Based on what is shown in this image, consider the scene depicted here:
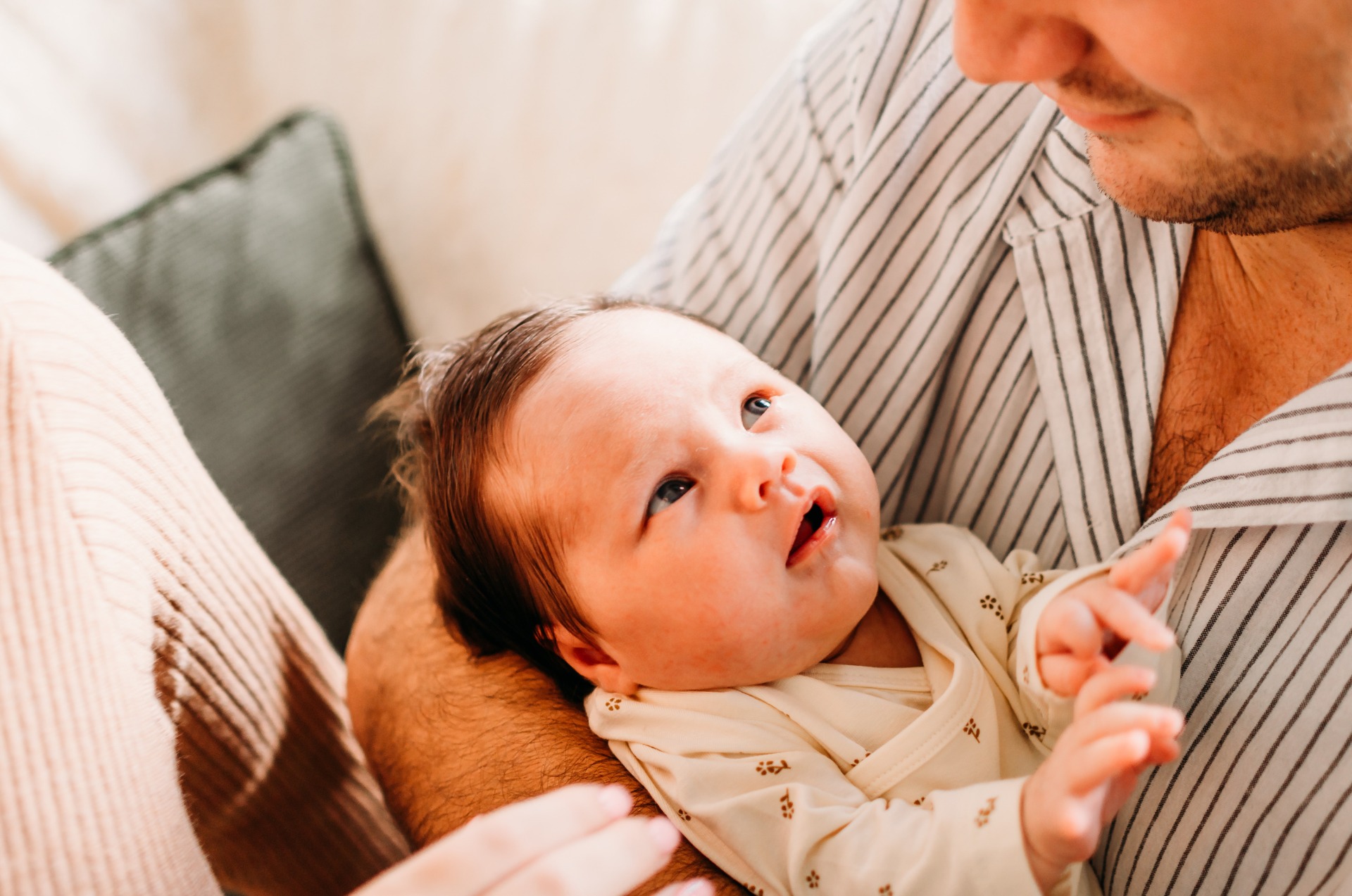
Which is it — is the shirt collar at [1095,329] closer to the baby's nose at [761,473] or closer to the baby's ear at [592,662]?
the baby's nose at [761,473]

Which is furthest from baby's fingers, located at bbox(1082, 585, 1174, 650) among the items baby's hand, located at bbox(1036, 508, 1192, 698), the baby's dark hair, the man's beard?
the baby's dark hair

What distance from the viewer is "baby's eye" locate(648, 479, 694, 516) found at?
0.92 meters

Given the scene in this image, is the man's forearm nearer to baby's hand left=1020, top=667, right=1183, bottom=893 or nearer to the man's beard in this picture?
baby's hand left=1020, top=667, right=1183, bottom=893

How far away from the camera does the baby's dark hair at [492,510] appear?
97 centimetres

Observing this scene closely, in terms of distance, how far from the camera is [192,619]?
912 mm

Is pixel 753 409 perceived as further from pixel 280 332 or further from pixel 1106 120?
pixel 280 332

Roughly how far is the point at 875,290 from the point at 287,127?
1.13 m

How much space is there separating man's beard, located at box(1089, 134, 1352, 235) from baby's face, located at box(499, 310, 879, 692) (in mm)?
345

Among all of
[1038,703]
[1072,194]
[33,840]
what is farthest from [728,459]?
[33,840]

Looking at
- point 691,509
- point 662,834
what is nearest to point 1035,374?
point 691,509

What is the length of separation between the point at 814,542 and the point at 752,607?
0.08m

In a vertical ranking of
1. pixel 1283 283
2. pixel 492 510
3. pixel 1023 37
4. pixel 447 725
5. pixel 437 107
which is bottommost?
pixel 447 725

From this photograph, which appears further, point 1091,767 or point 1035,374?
point 1035,374

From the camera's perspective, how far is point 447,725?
1067 mm
